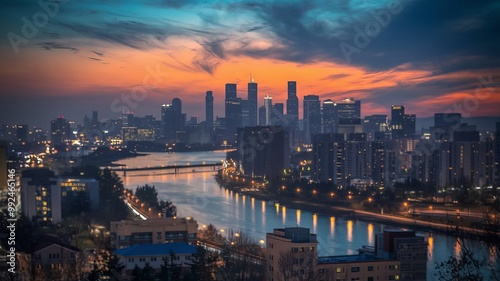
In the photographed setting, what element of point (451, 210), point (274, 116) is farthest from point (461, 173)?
point (274, 116)

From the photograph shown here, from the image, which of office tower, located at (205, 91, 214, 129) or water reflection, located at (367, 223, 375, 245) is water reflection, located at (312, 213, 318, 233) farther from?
office tower, located at (205, 91, 214, 129)

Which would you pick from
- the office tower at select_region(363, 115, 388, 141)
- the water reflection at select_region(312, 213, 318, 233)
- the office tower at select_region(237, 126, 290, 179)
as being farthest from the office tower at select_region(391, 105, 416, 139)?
the water reflection at select_region(312, 213, 318, 233)

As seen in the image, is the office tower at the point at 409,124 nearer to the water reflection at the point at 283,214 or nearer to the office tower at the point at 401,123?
the office tower at the point at 401,123

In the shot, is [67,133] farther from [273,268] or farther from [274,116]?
[273,268]

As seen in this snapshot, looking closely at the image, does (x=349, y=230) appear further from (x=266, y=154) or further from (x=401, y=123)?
(x=401, y=123)

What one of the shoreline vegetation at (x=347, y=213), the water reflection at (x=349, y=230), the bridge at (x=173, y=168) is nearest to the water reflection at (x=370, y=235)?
the water reflection at (x=349, y=230)
